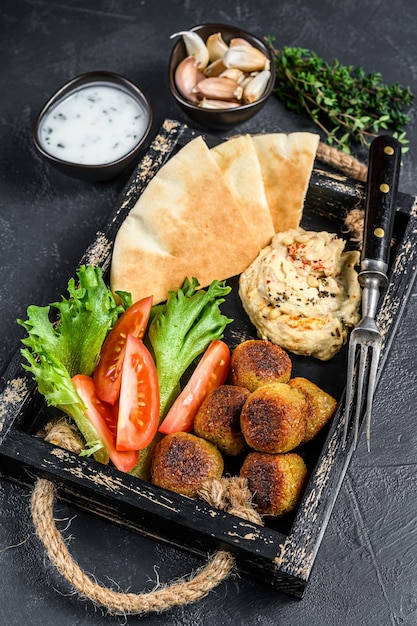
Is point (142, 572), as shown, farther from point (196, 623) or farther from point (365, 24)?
point (365, 24)

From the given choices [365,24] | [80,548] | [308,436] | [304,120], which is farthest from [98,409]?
[365,24]

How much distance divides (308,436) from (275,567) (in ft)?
2.25

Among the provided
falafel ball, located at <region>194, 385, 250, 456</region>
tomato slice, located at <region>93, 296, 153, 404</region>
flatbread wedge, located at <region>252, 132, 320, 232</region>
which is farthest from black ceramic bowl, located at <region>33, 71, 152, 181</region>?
falafel ball, located at <region>194, 385, 250, 456</region>

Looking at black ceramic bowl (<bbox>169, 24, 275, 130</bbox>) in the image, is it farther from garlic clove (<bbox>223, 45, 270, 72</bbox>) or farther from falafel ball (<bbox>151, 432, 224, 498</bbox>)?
falafel ball (<bbox>151, 432, 224, 498</bbox>)

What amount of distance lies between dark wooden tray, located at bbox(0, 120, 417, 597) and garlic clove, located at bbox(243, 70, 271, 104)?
1.09 metres

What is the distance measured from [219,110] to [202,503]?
8.09 feet

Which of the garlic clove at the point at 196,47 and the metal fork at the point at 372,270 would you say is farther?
the garlic clove at the point at 196,47

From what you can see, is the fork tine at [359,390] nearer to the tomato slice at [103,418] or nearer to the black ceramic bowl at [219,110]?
the tomato slice at [103,418]

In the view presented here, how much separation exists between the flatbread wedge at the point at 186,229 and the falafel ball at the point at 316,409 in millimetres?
904

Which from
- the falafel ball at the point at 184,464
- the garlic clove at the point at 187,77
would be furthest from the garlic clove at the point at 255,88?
the falafel ball at the point at 184,464

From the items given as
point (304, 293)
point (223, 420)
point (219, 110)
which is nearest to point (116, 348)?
point (223, 420)

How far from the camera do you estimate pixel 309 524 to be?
3877 mm

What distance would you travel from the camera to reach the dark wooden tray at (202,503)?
385 centimetres

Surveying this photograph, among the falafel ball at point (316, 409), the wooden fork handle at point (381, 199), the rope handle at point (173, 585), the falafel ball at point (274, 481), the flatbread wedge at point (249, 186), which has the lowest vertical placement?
the rope handle at point (173, 585)
